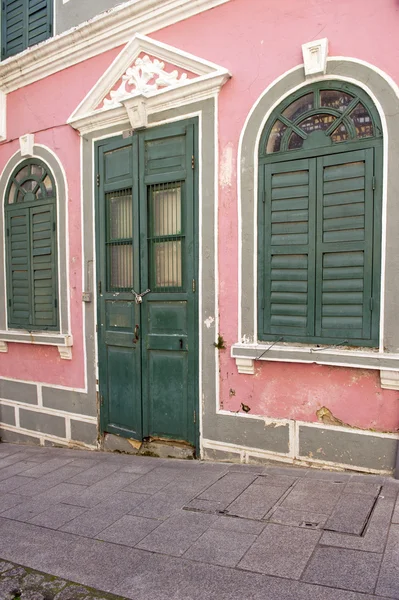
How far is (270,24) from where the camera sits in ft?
14.7

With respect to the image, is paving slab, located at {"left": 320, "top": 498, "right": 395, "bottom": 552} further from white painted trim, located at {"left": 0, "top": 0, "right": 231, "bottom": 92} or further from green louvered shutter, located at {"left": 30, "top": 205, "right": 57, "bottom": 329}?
white painted trim, located at {"left": 0, "top": 0, "right": 231, "bottom": 92}

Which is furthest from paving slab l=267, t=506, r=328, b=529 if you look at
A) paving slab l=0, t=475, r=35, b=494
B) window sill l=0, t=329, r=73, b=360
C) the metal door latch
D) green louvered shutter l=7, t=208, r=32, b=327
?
green louvered shutter l=7, t=208, r=32, b=327

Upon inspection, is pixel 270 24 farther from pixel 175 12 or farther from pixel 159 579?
pixel 159 579

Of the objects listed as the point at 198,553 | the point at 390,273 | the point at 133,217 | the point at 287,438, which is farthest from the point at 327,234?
the point at 198,553

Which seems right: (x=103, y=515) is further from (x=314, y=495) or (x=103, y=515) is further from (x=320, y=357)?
(x=320, y=357)

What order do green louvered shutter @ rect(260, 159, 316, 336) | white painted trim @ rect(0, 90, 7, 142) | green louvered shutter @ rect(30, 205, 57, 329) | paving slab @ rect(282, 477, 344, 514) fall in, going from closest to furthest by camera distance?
paving slab @ rect(282, 477, 344, 514) < green louvered shutter @ rect(260, 159, 316, 336) < green louvered shutter @ rect(30, 205, 57, 329) < white painted trim @ rect(0, 90, 7, 142)

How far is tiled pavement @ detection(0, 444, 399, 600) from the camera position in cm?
287

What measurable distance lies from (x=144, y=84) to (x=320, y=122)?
A: 206 centimetres

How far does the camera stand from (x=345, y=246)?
4.14 meters

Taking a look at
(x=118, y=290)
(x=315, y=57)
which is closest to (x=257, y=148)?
(x=315, y=57)

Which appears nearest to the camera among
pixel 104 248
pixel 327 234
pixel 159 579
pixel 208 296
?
pixel 159 579

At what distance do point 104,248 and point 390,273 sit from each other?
10.4 feet

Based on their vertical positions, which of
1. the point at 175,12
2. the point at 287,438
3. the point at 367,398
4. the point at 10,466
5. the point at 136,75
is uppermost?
the point at 175,12

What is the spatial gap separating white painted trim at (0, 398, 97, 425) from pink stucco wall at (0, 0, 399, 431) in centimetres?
200
